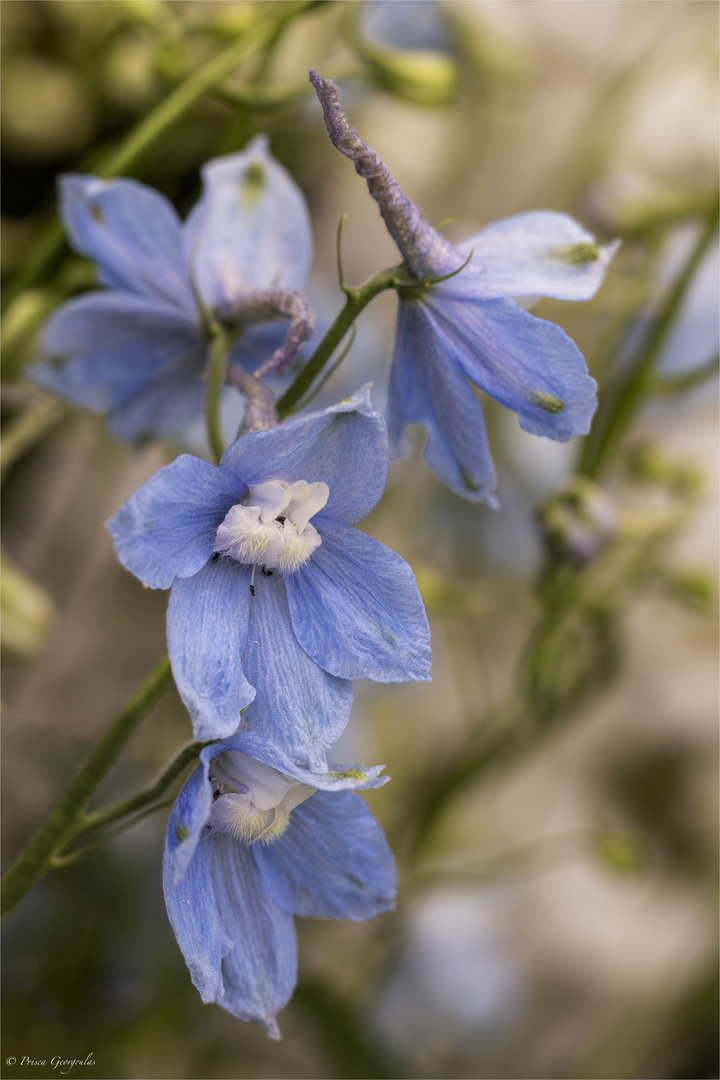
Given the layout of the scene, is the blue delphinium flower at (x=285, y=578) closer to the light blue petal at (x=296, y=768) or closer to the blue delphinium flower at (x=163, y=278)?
the light blue petal at (x=296, y=768)

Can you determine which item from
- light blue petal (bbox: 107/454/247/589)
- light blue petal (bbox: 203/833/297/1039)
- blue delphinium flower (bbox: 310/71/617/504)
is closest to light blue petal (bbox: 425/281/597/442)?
blue delphinium flower (bbox: 310/71/617/504)

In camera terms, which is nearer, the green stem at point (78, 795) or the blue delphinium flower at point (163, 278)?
the green stem at point (78, 795)

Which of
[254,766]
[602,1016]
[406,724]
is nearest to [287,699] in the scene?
[254,766]

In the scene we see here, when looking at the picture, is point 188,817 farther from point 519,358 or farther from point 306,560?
point 519,358

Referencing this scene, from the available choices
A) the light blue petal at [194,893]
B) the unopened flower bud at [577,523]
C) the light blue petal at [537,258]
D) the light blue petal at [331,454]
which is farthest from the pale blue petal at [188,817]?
the unopened flower bud at [577,523]

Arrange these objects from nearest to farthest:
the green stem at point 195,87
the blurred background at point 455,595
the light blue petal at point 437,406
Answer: the light blue petal at point 437,406
the green stem at point 195,87
the blurred background at point 455,595

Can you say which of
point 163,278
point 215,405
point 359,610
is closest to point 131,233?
point 163,278

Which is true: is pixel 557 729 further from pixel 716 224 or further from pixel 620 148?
pixel 620 148
